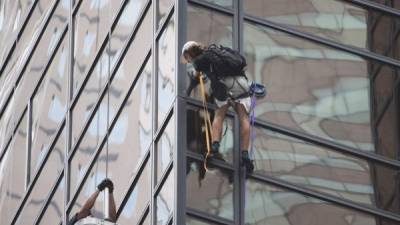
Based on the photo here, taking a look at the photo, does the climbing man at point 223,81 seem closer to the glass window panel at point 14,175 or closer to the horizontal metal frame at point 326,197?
the horizontal metal frame at point 326,197

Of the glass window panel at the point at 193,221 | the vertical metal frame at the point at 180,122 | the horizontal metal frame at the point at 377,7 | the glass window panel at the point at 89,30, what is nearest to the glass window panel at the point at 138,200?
the vertical metal frame at the point at 180,122

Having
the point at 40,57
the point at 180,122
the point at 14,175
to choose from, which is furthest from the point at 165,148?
the point at 14,175

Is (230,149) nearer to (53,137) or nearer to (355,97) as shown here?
(355,97)

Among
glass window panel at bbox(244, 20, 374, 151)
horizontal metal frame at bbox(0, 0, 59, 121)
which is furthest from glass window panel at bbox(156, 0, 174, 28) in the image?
horizontal metal frame at bbox(0, 0, 59, 121)

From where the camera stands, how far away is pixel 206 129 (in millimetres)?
26625

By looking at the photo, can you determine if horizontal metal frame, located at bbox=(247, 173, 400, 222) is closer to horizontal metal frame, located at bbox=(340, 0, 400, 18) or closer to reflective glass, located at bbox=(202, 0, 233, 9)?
reflective glass, located at bbox=(202, 0, 233, 9)

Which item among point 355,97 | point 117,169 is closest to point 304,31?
point 355,97

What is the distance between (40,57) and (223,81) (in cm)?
686

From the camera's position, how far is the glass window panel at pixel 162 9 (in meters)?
27.2

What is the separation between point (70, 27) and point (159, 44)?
4.37 meters

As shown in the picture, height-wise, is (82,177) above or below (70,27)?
below

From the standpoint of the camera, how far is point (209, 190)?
86.5 ft

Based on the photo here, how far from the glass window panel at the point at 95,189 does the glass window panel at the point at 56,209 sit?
0.47m

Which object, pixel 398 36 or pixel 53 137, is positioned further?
pixel 53 137
